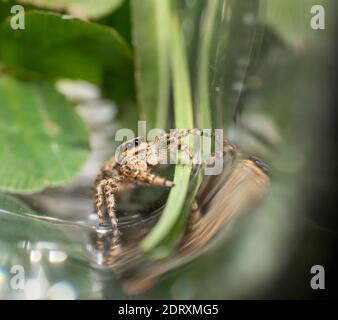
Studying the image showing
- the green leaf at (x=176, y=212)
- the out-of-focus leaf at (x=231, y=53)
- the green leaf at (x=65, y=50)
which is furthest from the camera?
the green leaf at (x=65, y=50)

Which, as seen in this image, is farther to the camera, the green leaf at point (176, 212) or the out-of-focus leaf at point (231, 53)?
the out-of-focus leaf at point (231, 53)

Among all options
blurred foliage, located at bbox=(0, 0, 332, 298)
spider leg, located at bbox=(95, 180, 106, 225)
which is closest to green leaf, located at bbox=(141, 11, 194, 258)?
blurred foliage, located at bbox=(0, 0, 332, 298)

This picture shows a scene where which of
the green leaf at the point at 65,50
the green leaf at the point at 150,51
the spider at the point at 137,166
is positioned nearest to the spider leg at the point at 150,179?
the spider at the point at 137,166

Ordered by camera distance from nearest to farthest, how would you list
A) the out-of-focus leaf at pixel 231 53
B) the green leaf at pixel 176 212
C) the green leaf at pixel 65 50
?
1. the green leaf at pixel 176 212
2. the out-of-focus leaf at pixel 231 53
3. the green leaf at pixel 65 50

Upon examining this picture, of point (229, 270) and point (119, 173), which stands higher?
point (119, 173)

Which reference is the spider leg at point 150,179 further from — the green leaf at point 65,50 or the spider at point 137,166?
the green leaf at point 65,50

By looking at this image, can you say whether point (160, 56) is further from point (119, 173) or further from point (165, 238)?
point (165, 238)

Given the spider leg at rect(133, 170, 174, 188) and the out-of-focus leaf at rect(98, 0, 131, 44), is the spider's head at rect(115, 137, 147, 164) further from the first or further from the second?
the out-of-focus leaf at rect(98, 0, 131, 44)

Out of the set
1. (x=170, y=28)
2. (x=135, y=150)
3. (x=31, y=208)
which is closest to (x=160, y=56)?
(x=170, y=28)
